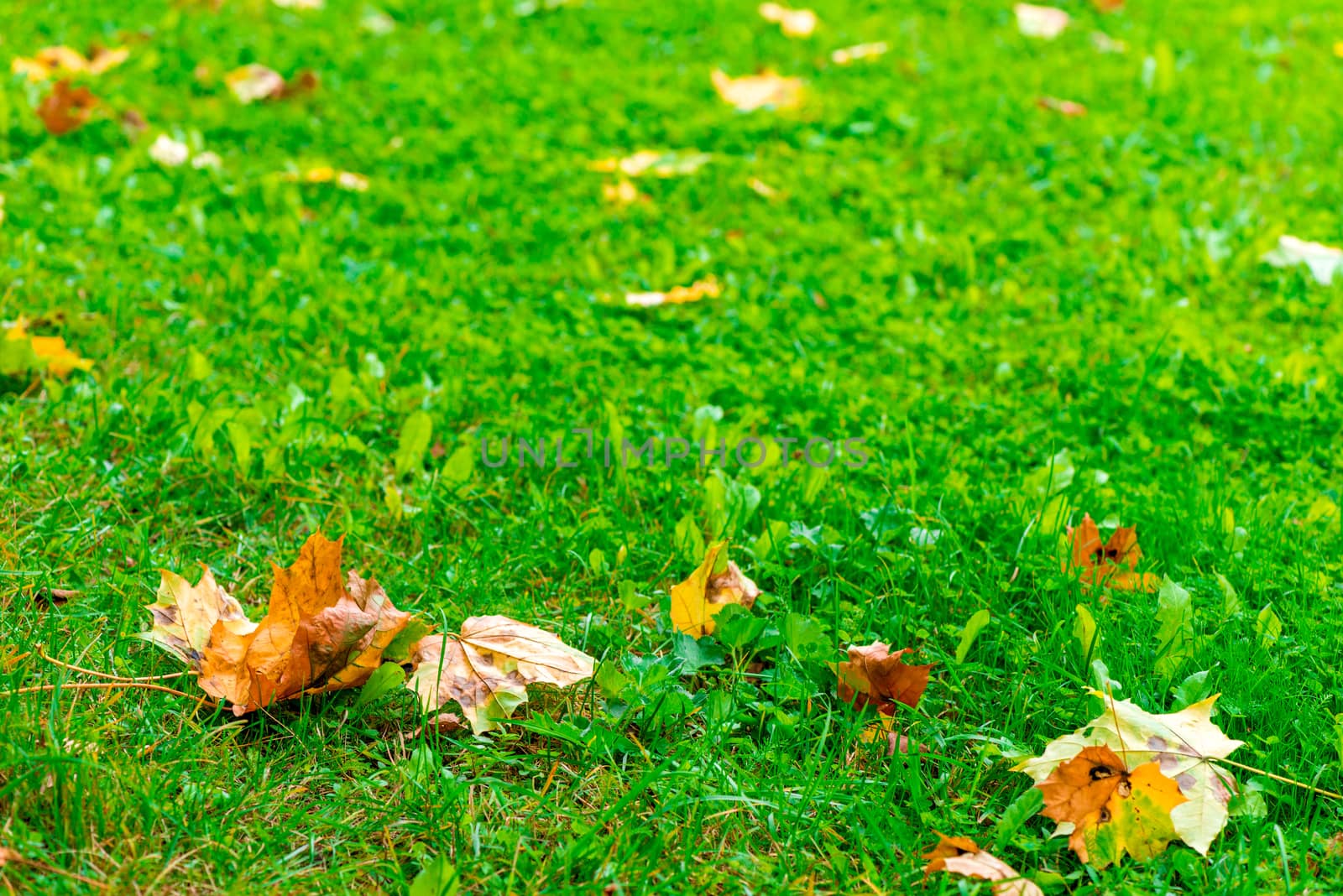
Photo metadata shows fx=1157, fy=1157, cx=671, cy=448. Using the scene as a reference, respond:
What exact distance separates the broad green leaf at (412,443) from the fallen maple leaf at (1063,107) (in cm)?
296

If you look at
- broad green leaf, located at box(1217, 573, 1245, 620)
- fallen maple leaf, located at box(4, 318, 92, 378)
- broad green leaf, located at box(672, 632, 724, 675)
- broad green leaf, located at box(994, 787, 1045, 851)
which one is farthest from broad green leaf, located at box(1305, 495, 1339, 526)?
fallen maple leaf, located at box(4, 318, 92, 378)

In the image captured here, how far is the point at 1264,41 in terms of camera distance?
5.18 meters

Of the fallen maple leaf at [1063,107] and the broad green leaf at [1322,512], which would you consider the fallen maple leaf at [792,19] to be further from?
the broad green leaf at [1322,512]

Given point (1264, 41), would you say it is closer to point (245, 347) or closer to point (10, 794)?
point (245, 347)

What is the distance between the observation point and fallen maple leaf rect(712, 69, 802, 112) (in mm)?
4527

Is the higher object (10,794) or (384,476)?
(10,794)

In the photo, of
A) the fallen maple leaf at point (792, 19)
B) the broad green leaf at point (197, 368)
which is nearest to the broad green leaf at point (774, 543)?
the broad green leaf at point (197, 368)

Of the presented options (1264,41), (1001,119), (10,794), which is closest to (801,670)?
(10,794)

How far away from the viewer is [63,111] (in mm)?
3961

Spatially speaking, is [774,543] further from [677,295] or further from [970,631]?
[677,295]

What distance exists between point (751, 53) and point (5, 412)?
344 cm

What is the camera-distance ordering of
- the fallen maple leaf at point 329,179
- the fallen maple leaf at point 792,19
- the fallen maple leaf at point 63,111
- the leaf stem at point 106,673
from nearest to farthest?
1. the leaf stem at point 106,673
2. the fallen maple leaf at point 329,179
3. the fallen maple leaf at point 63,111
4. the fallen maple leaf at point 792,19

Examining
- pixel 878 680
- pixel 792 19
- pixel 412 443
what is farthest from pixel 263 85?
pixel 878 680

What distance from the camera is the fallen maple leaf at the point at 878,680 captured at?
75.1 inches
